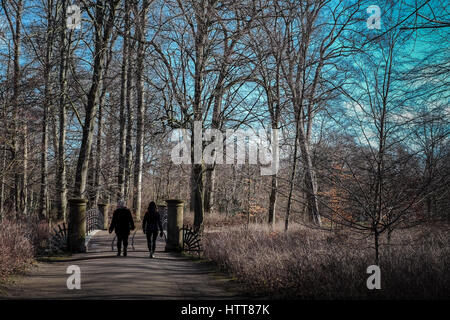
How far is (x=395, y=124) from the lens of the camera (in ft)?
23.3

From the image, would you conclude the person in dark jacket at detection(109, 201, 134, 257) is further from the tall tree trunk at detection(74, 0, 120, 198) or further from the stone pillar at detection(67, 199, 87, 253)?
the tall tree trunk at detection(74, 0, 120, 198)

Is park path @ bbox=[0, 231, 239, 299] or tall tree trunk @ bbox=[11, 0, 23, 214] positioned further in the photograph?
tall tree trunk @ bbox=[11, 0, 23, 214]

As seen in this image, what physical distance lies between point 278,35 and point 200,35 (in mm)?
2906

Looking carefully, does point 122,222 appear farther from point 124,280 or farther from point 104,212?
point 104,212

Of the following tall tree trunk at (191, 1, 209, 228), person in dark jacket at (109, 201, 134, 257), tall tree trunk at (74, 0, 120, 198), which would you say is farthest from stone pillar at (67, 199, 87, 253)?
tall tree trunk at (74, 0, 120, 198)

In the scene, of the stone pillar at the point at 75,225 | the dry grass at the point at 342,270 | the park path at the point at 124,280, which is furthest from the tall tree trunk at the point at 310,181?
the stone pillar at the point at 75,225

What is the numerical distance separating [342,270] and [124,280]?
400cm

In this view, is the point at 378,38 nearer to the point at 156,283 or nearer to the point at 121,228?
the point at 156,283

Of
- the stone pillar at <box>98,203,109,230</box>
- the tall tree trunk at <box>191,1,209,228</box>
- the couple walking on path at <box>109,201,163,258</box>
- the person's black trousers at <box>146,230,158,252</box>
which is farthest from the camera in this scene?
the stone pillar at <box>98,203,109,230</box>

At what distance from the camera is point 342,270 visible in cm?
674

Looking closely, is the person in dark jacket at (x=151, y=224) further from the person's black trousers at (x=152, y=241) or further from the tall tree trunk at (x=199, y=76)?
the tall tree trunk at (x=199, y=76)

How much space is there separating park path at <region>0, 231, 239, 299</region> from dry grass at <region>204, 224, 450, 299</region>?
25.0 inches

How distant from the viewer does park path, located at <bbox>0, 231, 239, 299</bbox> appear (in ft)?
22.2

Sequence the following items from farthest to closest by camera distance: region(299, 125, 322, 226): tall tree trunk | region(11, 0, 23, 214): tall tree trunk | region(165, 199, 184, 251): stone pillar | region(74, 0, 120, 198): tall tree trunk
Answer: region(74, 0, 120, 198): tall tree trunk → region(11, 0, 23, 214): tall tree trunk → region(165, 199, 184, 251): stone pillar → region(299, 125, 322, 226): tall tree trunk
